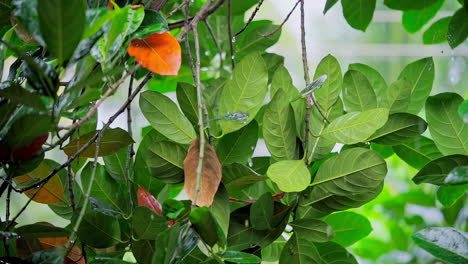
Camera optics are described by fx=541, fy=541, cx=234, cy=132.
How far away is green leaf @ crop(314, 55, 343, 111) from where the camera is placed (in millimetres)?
639

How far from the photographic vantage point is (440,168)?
1.97 feet

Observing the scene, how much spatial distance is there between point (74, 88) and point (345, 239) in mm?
513

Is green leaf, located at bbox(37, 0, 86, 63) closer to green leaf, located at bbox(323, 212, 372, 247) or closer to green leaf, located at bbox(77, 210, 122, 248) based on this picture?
green leaf, located at bbox(77, 210, 122, 248)

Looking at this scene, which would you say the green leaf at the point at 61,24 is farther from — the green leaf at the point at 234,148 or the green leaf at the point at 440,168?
the green leaf at the point at 440,168

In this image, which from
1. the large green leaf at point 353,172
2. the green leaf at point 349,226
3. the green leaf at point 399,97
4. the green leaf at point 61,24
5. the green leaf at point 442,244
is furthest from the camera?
the green leaf at point 349,226

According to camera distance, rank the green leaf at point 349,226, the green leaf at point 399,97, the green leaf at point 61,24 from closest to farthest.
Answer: the green leaf at point 61,24, the green leaf at point 399,97, the green leaf at point 349,226

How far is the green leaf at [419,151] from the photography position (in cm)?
→ 70

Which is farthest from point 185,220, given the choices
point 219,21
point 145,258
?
point 219,21

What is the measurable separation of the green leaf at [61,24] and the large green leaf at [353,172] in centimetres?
31

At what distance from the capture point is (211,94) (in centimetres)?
83

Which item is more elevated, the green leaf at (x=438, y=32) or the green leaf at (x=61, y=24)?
the green leaf at (x=61, y=24)

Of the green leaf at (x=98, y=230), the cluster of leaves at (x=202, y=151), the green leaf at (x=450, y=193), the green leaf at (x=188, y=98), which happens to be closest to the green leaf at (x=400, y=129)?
the cluster of leaves at (x=202, y=151)

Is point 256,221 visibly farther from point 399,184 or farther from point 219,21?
point 399,184

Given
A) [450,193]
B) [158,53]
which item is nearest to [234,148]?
[158,53]
